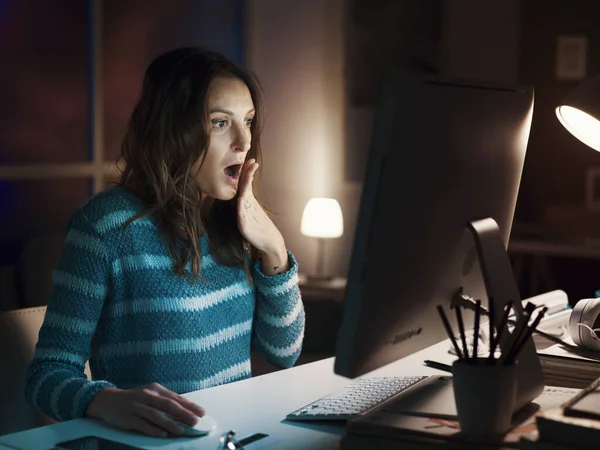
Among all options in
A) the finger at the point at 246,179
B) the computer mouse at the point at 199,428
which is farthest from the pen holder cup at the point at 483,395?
the finger at the point at 246,179

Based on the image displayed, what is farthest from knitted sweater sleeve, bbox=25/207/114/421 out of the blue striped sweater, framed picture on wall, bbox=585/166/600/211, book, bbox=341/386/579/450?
framed picture on wall, bbox=585/166/600/211

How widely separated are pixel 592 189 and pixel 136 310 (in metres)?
3.31

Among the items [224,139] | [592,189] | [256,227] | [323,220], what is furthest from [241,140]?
[592,189]

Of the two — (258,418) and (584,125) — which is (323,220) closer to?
(584,125)

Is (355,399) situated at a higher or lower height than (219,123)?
lower

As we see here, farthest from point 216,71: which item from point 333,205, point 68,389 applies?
point 333,205

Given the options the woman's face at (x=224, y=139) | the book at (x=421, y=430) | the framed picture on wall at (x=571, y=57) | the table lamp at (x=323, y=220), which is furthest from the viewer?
the framed picture on wall at (x=571, y=57)

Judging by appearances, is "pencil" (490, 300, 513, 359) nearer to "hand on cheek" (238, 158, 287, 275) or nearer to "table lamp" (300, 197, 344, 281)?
"hand on cheek" (238, 158, 287, 275)

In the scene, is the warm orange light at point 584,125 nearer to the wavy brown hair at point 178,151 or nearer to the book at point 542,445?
the wavy brown hair at point 178,151

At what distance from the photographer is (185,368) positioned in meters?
1.59

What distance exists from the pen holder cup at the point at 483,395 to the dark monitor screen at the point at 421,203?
10 cm

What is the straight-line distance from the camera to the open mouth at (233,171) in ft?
5.61

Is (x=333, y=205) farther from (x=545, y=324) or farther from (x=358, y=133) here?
(x=545, y=324)

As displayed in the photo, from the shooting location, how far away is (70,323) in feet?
4.73
